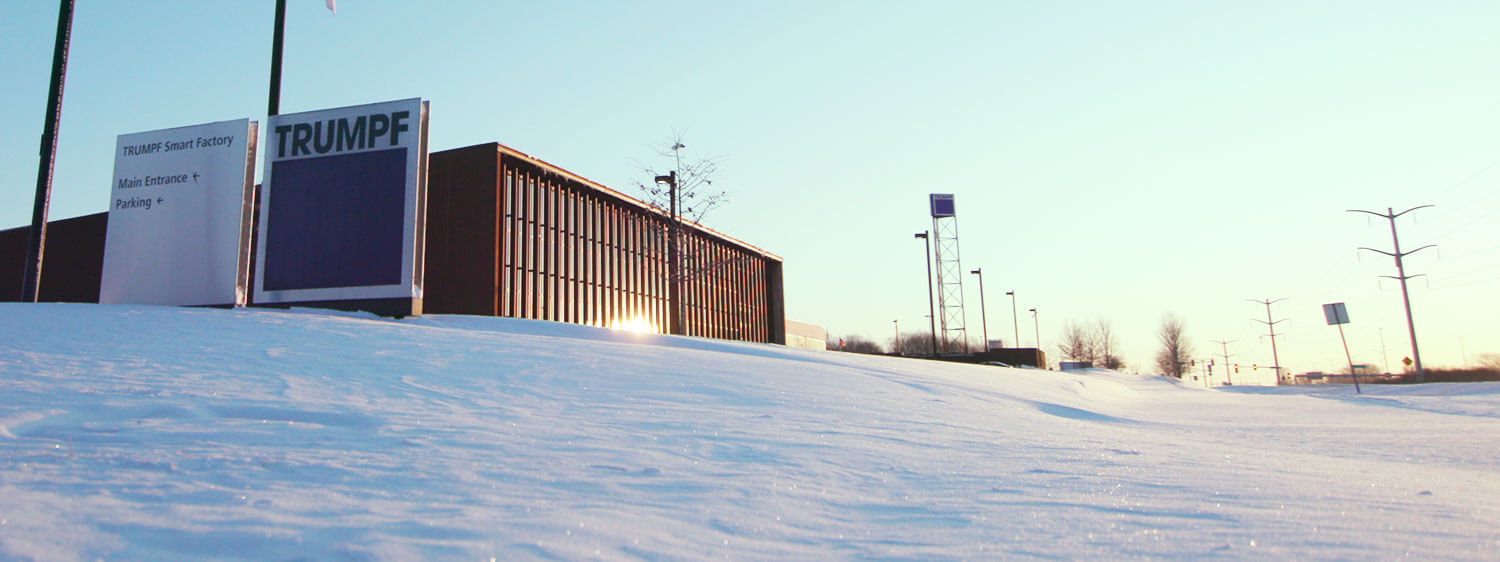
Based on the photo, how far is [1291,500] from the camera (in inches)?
173

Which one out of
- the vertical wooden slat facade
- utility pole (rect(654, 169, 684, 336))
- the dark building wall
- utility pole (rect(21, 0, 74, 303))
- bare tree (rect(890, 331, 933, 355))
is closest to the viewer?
utility pole (rect(21, 0, 74, 303))

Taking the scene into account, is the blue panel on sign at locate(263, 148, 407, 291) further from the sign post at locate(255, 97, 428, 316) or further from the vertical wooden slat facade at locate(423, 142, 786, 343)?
the vertical wooden slat facade at locate(423, 142, 786, 343)

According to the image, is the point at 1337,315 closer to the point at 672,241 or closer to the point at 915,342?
the point at 672,241

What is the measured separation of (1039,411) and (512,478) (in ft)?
23.6

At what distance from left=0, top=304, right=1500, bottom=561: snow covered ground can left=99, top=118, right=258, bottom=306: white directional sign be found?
5183mm

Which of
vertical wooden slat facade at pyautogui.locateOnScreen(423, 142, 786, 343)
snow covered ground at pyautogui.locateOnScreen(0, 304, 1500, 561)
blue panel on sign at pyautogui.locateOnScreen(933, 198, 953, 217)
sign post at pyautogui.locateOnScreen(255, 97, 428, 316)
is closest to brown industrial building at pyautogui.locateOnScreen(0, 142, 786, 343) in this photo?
vertical wooden slat facade at pyautogui.locateOnScreen(423, 142, 786, 343)

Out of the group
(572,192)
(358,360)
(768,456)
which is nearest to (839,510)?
(768,456)

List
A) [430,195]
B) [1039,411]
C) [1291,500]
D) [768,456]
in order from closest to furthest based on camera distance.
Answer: [1291,500] < [768,456] < [1039,411] < [430,195]

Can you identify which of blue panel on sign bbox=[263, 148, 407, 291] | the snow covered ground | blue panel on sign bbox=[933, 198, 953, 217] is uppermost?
blue panel on sign bbox=[933, 198, 953, 217]

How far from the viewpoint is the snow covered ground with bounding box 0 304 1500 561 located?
323cm

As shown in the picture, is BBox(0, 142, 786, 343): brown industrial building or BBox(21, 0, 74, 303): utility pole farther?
BBox(0, 142, 786, 343): brown industrial building

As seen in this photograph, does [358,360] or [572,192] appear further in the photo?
[572,192]

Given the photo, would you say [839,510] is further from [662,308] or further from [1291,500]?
[662,308]

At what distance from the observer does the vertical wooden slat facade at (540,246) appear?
2066cm
